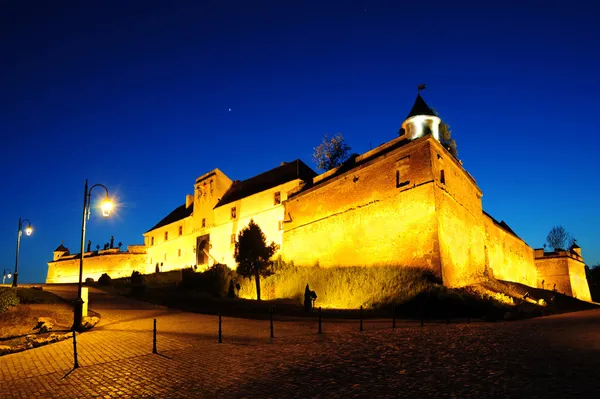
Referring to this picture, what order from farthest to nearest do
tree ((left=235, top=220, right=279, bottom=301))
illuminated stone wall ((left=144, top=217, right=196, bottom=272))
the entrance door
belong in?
illuminated stone wall ((left=144, top=217, right=196, bottom=272)) < the entrance door < tree ((left=235, top=220, right=279, bottom=301))

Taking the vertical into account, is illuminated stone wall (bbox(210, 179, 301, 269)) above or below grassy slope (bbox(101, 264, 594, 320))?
above

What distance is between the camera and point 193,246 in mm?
48094

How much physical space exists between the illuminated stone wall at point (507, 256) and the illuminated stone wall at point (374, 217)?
10527 mm

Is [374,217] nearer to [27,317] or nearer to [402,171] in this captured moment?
[402,171]

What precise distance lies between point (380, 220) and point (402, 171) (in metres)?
3.37

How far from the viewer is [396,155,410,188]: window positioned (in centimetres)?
2430

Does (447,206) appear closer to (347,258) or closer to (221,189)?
(347,258)

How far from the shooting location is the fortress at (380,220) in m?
23.2

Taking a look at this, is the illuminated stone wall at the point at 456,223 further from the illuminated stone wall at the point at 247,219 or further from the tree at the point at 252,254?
the illuminated stone wall at the point at 247,219

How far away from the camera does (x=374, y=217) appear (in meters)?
26.0

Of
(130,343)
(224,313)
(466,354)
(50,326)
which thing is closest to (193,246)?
(224,313)

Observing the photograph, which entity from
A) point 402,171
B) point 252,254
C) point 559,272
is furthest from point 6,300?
point 559,272

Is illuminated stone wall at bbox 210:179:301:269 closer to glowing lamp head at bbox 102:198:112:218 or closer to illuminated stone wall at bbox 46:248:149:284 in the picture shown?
illuminated stone wall at bbox 46:248:149:284

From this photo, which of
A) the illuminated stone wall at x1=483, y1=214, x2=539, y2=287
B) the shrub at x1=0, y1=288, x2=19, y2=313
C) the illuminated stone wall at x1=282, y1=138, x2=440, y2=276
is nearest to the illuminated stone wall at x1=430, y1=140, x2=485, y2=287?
the illuminated stone wall at x1=282, y1=138, x2=440, y2=276
